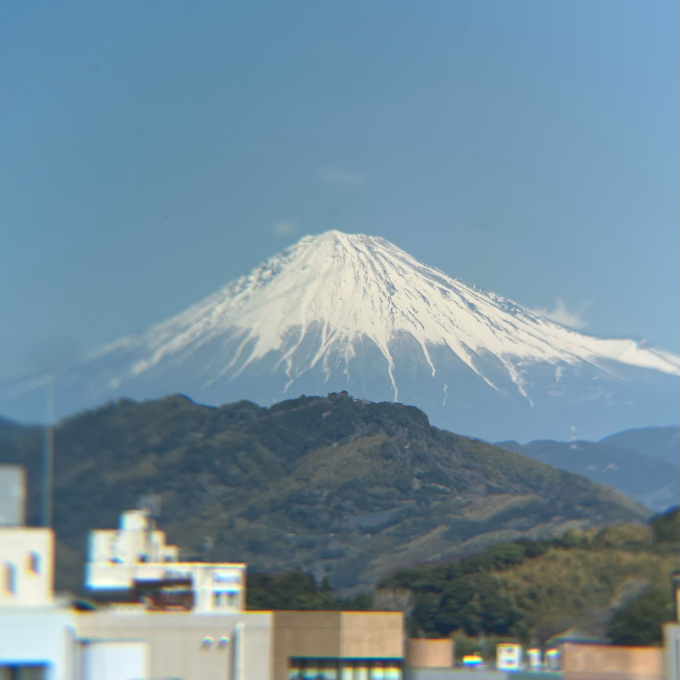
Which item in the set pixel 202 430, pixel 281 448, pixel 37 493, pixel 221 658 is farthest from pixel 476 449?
pixel 221 658

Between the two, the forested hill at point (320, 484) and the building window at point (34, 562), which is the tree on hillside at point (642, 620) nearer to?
the forested hill at point (320, 484)

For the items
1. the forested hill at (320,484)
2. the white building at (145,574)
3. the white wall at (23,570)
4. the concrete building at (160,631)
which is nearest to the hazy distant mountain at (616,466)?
the forested hill at (320,484)

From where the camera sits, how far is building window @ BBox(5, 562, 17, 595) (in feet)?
50.8

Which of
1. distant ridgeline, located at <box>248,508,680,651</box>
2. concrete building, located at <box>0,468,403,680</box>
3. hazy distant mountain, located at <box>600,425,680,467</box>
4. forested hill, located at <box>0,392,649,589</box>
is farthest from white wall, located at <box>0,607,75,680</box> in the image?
hazy distant mountain, located at <box>600,425,680,467</box>

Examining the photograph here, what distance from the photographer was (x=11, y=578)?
1554 cm

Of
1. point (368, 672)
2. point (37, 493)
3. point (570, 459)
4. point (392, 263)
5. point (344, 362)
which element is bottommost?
point (368, 672)

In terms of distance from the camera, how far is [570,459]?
462 feet

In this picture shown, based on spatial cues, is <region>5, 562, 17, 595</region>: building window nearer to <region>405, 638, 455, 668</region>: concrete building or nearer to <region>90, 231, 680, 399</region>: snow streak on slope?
<region>405, 638, 455, 668</region>: concrete building

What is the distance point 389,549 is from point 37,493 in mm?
51453

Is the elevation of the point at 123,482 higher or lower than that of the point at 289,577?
higher

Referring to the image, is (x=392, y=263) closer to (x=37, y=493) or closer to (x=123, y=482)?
(x=123, y=482)

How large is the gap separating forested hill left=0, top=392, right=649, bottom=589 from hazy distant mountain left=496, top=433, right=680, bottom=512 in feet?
30.0

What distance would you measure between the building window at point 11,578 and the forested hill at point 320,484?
201 feet

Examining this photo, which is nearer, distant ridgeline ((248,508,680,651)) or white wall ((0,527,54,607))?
white wall ((0,527,54,607))
